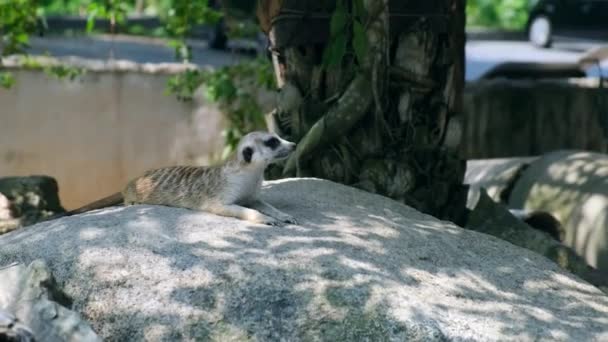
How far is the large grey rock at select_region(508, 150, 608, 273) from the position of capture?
7945 millimetres

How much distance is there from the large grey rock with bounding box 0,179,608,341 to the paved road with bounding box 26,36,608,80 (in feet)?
28.9

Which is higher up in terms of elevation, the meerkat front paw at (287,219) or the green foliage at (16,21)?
the green foliage at (16,21)

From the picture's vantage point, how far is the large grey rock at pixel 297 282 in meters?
4.53

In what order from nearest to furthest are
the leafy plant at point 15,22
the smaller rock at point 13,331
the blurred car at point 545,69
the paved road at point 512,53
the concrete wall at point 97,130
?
the smaller rock at point 13,331 < the leafy plant at point 15,22 < the concrete wall at point 97,130 < the blurred car at point 545,69 < the paved road at point 512,53

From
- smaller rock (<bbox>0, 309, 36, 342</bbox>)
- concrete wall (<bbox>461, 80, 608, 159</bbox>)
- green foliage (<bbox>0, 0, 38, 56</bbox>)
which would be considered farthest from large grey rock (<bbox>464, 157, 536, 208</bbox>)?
smaller rock (<bbox>0, 309, 36, 342</bbox>)

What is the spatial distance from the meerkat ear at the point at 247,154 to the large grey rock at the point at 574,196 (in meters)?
2.84

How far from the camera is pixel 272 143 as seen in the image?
577 centimetres

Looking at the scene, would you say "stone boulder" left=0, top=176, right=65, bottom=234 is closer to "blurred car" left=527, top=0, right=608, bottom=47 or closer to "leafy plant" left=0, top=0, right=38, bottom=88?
"leafy plant" left=0, top=0, right=38, bottom=88

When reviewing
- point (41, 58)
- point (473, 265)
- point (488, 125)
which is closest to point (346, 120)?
point (473, 265)

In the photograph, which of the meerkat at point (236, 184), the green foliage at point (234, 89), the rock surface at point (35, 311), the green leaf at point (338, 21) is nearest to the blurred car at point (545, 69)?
the green foliage at point (234, 89)

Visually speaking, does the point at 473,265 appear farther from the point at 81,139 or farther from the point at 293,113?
the point at 81,139

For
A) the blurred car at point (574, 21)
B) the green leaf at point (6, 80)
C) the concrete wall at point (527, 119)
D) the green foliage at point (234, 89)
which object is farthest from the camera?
the blurred car at point (574, 21)

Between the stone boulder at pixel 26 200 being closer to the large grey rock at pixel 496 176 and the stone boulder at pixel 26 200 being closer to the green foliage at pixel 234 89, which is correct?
the green foliage at pixel 234 89

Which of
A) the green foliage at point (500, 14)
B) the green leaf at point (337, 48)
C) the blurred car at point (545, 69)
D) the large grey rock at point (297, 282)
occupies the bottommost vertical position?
the green foliage at point (500, 14)
